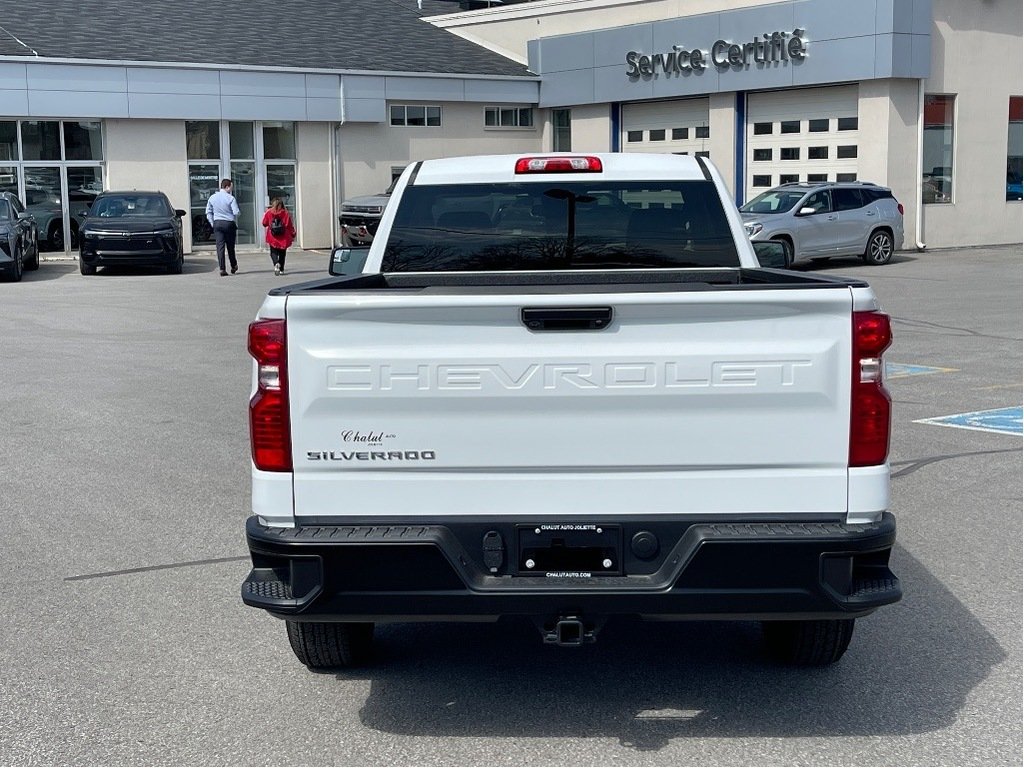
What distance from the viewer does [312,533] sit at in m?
4.30

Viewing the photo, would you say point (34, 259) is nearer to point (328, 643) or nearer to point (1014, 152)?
point (1014, 152)

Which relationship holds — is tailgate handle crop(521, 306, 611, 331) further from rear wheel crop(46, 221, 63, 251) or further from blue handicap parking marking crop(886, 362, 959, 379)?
rear wheel crop(46, 221, 63, 251)

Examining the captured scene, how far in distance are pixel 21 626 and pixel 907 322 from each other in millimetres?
13926

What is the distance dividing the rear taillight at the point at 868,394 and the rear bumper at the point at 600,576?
233mm

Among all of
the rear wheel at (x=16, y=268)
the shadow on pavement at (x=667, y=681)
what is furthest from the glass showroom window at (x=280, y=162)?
the shadow on pavement at (x=667, y=681)

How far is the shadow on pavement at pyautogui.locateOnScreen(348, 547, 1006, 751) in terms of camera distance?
15.3 ft

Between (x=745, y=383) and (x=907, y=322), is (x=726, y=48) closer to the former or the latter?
(x=907, y=322)

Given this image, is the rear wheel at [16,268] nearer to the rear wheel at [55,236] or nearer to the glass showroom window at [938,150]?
the rear wheel at [55,236]

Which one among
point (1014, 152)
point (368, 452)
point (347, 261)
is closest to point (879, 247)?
A: point (1014, 152)

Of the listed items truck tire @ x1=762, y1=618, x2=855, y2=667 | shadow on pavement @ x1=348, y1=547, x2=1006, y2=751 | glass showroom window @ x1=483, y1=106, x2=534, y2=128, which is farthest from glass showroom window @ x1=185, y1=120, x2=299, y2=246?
truck tire @ x1=762, y1=618, x2=855, y2=667

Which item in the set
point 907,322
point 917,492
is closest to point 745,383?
point 917,492

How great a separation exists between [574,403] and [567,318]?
260 millimetres

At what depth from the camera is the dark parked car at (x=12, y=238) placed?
2469 centimetres

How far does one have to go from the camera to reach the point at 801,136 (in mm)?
32000
